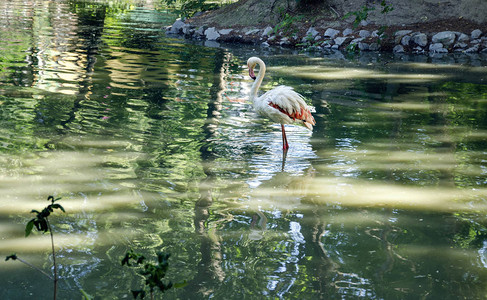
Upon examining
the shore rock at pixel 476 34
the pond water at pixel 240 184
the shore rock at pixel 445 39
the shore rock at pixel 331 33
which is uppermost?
the shore rock at pixel 476 34

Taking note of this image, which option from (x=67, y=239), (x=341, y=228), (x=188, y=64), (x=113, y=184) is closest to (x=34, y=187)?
(x=113, y=184)

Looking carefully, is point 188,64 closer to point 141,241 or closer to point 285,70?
point 285,70

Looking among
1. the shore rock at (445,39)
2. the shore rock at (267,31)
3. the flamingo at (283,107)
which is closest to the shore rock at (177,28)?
the shore rock at (267,31)

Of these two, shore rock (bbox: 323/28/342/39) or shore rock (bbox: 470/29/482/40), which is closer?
shore rock (bbox: 470/29/482/40)

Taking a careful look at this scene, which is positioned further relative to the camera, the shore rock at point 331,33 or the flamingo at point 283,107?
the shore rock at point 331,33

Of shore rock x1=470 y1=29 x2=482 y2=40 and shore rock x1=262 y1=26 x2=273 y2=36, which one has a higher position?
shore rock x1=470 y1=29 x2=482 y2=40

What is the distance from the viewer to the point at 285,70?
13.0 metres

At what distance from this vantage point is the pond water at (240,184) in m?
3.88

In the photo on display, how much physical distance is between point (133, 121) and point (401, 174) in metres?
3.91

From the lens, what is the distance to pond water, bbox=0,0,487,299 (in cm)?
388

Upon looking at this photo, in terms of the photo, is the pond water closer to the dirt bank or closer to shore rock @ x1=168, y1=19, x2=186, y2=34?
the dirt bank

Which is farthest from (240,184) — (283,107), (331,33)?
(331,33)

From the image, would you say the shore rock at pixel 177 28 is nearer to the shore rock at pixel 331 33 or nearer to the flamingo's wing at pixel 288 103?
the shore rock at pixel 331 33

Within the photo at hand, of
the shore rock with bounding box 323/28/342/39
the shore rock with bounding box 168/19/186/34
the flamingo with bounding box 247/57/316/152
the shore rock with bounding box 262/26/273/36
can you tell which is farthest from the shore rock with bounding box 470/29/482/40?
the flamingo with bounding box 247/57/316/152
